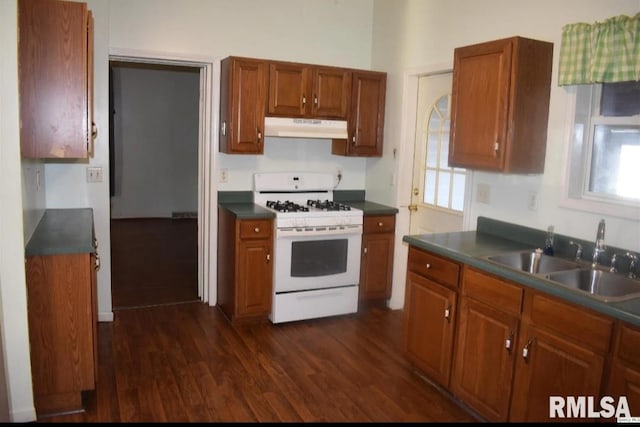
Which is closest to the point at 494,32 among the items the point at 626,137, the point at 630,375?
the point at 626,137

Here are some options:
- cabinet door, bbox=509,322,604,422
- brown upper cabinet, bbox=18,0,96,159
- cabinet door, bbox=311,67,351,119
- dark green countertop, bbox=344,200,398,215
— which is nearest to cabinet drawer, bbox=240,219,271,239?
dark green countertop, bbox=344,200,398,215

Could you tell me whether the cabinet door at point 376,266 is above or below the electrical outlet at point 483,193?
below

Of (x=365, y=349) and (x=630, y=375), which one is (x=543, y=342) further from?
(x=365, y=349)

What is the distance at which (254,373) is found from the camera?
330 cm

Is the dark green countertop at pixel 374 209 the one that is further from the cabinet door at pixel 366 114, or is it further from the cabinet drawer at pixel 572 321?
the cabinet drawer at pixel 572 321

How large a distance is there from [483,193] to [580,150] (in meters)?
0.72

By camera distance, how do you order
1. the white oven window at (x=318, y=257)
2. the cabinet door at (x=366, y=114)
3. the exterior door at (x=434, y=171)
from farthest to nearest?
the cabinet door at (x=366, y=114)
the white oven window at (x=318, y=257)
the exterior door at (x=434, y=171)

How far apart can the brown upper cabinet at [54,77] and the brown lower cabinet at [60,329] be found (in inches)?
23.7

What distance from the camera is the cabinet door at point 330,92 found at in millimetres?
4340

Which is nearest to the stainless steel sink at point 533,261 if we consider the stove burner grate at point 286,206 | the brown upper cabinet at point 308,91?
the stove burner grate at point 286,206

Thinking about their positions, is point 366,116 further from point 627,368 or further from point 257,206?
point 627,368

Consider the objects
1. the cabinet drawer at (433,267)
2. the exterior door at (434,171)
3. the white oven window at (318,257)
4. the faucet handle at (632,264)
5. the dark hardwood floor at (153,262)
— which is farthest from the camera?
the dark hardwood floor at (153,262)

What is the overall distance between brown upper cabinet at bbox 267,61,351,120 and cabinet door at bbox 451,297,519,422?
2.17m

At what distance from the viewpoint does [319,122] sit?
14.4ft
